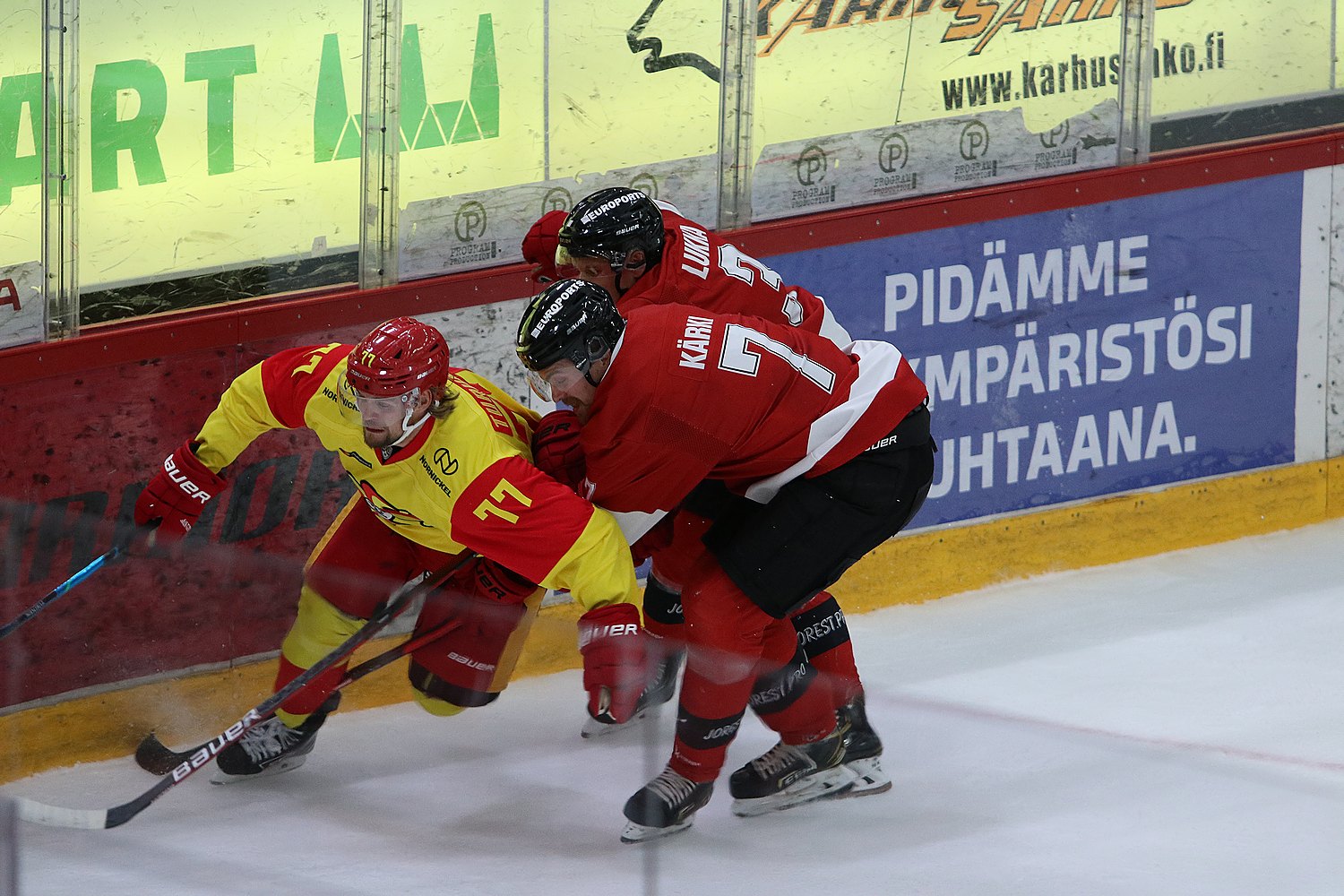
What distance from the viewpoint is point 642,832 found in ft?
9.08

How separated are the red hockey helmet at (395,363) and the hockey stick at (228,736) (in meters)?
0.32

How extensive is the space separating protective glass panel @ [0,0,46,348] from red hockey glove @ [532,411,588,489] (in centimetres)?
115

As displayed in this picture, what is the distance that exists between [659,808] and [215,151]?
6.73 ft

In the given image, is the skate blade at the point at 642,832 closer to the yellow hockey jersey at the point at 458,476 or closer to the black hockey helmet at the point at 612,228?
the yellow hockey jersey at the point at 458,476

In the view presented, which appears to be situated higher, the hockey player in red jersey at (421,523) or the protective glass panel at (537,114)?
the protective glass panel at (537,114)

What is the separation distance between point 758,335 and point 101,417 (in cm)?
145

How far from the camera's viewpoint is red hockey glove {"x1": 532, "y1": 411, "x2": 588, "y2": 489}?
3.54 metres

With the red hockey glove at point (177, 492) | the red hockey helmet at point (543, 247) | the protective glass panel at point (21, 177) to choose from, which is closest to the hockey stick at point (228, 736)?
the red hockey glove at point (177, 492)

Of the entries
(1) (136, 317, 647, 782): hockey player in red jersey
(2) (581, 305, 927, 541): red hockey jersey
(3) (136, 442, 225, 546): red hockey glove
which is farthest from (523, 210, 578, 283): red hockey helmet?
(3) (136, 442, 225, 546): red hockey glove

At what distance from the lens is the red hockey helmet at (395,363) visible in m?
3.25

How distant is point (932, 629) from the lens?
4934 mm

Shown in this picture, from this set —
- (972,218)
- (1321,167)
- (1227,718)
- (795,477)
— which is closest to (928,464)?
(795,477)

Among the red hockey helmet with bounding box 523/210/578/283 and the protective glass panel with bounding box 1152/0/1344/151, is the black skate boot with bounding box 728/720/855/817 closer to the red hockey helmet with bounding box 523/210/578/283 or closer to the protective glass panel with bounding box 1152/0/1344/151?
the red hockey helmet with bounding box 523/210/578/283

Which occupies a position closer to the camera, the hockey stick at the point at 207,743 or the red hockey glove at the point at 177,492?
the hockey stick at the point at 207,743
